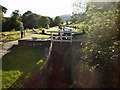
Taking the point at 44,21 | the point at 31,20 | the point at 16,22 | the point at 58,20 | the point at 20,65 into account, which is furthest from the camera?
the point at 58,20

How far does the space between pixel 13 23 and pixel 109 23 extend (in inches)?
1129

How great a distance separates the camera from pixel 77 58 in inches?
448

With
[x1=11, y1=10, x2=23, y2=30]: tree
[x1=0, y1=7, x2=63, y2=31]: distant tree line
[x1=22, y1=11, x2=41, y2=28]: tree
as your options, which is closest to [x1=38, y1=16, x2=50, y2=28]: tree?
[x1=0, y1=7, x2=63, y2=31]: distant tree line

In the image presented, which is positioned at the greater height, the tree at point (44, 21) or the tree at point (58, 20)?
the tree at point (58, 20)

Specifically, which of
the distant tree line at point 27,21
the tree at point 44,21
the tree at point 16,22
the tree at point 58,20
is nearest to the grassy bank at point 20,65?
the tree at point 44,21

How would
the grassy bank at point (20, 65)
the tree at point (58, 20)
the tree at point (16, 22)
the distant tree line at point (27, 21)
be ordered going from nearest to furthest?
the grassy bank at point (20, 65) → the distant tree line at point (27, 21) → the tree at point (16, 22) → the tree at point (58, 20)

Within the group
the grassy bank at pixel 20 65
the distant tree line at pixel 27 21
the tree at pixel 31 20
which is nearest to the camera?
the grassy bank at pixel 20 65

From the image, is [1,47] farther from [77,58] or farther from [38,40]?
A: [77,58]

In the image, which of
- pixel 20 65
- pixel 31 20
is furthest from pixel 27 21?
pixel 20 65

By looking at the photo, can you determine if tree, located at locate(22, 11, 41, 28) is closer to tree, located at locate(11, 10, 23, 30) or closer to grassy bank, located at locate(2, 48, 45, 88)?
tree, located at locate(11, 10, 23, 30)

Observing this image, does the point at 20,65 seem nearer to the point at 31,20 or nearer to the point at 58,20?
the point at 31,20

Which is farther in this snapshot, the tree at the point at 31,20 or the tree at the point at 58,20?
the tree at the point at 58,20

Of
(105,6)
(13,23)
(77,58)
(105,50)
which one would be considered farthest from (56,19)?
(105,50)

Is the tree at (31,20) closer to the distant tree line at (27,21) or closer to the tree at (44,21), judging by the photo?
the distant tree line at (27,21)
